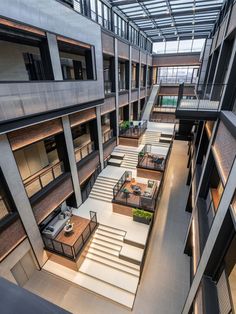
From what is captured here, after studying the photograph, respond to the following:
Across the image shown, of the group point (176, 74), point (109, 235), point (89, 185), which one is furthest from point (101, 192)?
point (176, 74)

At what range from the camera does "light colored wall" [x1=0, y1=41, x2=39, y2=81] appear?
306 inches

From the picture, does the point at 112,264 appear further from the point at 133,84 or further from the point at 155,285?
the point at 133,84

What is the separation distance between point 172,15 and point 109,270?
22.1 m

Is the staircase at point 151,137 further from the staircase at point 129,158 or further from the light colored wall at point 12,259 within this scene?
the light colored wall at point 12,259

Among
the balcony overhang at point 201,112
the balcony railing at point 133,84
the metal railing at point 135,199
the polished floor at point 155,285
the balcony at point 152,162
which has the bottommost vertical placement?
the polished floor at point 155,285

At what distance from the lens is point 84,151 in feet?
40.3

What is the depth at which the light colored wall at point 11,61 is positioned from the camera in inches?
306

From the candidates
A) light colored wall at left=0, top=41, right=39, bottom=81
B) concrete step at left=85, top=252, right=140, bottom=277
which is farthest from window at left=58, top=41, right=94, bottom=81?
concrete step at left=85, top=252, right=140, bottom=277

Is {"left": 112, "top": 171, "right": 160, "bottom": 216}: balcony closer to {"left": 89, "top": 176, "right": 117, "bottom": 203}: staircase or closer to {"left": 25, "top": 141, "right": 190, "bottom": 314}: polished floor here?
{"left": 89, "top": 176, "right": 117, "bottom": 203}: staircase

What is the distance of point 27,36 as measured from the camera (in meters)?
6.71

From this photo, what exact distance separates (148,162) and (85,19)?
10.4 m

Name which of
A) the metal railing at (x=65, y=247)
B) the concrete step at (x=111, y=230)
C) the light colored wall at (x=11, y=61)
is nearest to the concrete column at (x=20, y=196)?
the metal railing at (x=65, y=247)

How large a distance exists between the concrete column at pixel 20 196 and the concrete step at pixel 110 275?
8.10 ft

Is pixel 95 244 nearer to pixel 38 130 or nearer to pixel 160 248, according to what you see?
pixel 160 248
